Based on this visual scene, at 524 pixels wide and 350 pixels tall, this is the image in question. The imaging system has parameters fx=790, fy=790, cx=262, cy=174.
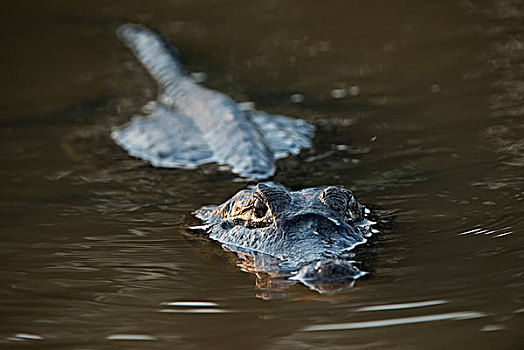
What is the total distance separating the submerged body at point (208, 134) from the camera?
6.86m

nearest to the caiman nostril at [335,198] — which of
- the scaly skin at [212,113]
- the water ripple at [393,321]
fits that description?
the water ripple at [393,321]

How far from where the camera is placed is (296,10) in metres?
12.2

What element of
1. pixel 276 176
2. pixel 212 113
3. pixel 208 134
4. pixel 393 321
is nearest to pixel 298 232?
pixel 393 321

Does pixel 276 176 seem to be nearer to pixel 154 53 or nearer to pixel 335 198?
pixel 335 198

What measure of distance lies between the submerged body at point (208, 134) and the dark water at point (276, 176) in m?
0.20

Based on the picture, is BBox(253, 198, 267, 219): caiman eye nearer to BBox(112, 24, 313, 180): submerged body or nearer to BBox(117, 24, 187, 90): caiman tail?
BBox(112, 24, 313, 180): submerged body

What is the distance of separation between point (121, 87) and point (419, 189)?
496cm

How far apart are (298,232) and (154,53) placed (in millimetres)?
6426

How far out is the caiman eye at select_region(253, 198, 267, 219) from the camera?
484cm

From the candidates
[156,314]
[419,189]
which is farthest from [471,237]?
[156,314]

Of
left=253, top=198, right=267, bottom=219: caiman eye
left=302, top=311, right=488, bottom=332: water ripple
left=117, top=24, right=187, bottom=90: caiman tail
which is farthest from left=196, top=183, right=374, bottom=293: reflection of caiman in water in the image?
left=117, top=24, right=187, bottom=90: caiman tail

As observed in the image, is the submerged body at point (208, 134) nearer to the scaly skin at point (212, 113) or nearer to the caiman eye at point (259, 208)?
the scaly skin at point (212, 113)

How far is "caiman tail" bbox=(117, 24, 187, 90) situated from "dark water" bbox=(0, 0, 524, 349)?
0.71ft

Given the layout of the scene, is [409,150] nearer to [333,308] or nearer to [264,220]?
[264,220]
